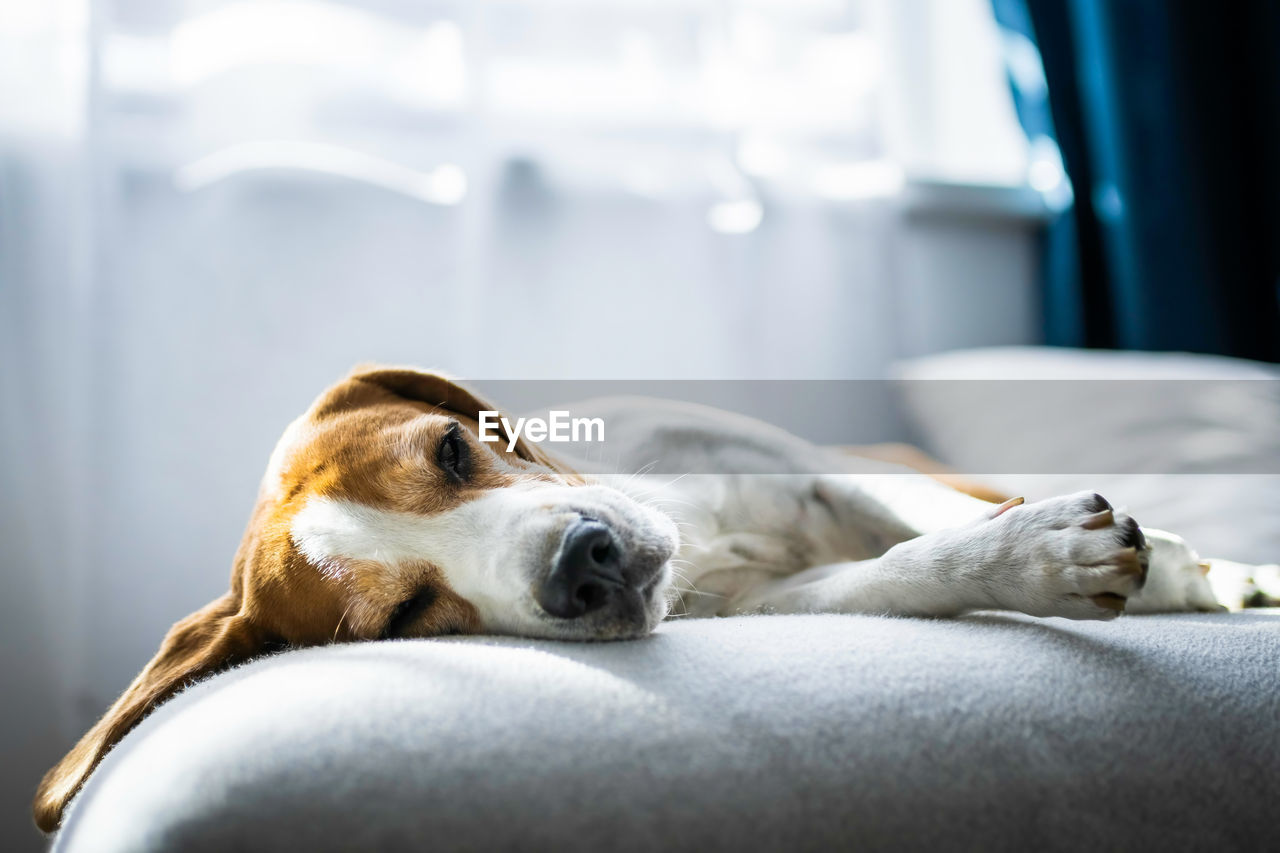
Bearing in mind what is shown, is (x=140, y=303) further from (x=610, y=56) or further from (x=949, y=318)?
(x=949, y=318)

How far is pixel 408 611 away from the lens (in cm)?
133

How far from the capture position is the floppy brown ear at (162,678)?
116 centimetres

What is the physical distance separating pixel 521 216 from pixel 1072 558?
226 centimetres

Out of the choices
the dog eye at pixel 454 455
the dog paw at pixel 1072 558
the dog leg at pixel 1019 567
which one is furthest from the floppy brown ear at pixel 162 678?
the dog paw at pixel 1072 558

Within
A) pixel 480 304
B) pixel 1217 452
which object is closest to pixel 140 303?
pixel 480 304

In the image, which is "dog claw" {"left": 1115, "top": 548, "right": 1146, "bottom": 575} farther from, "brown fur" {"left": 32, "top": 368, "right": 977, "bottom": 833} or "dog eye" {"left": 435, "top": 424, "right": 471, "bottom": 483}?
"dog eye" {"left": 435, "top": 424, "right": 471, "bottom": 483}

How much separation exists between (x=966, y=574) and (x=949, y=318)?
8.48ft

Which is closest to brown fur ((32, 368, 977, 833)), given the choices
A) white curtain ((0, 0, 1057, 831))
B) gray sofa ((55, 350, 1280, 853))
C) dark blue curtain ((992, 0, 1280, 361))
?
gray sofa ((55, 350, 1280, 853))

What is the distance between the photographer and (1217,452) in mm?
2314

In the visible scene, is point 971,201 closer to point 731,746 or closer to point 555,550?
point 555,550

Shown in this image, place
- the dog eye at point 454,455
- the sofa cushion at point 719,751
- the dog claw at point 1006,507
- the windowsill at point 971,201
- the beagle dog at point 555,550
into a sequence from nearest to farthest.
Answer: the sofa cushion at point 719,751 → the beagle dog at point 555,550 → the dog claw at point 1006,507 → the dog eye at point 454,455 → the windowsill at point 971,201

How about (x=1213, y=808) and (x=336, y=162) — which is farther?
(x=336, y=162)

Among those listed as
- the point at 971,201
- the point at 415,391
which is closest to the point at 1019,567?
the point at 415,391

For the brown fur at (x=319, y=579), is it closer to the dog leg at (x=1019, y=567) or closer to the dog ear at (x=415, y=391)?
the dog ear at (x=415, y=391)
